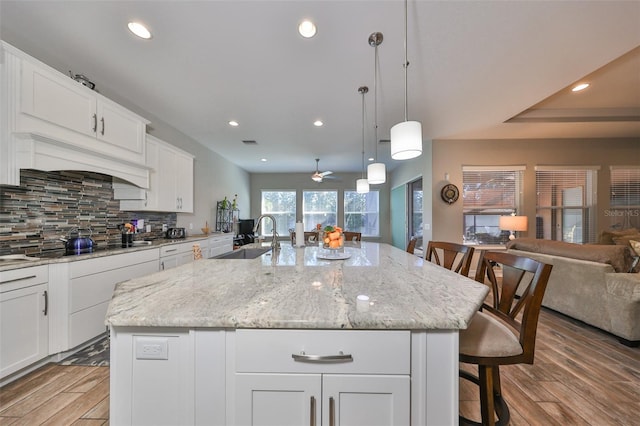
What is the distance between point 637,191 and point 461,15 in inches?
236

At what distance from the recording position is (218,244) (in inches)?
168

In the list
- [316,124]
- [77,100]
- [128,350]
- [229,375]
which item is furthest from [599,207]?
[77,100]

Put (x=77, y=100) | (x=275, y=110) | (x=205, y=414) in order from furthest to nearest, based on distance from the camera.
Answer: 1. (x=275, y=110)
2. (x=77, y=100)
3. (x=205, y=414)

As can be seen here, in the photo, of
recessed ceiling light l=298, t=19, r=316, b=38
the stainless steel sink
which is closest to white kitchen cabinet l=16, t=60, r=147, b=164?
the stainless steel sink

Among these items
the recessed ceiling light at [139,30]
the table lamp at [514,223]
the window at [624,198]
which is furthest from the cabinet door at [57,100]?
the window at [624,198]

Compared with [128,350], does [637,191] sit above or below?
above

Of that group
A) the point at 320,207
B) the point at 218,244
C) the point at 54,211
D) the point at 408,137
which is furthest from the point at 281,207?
the point at 408,137

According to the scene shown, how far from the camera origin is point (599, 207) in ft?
14.5

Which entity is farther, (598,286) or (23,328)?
(598,286)

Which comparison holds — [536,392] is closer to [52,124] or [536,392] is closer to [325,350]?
[325,350]

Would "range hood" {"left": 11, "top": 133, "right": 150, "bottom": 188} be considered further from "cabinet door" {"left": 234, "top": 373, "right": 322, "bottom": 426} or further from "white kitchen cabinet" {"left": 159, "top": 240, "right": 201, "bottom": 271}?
"cabinet door" {"left": 234, "top": 373, "right": 322, "bottom": 426}

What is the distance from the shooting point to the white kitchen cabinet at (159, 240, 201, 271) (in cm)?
286

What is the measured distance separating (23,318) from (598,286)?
4.90 meters

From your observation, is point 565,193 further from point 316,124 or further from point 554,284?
point 316,124
